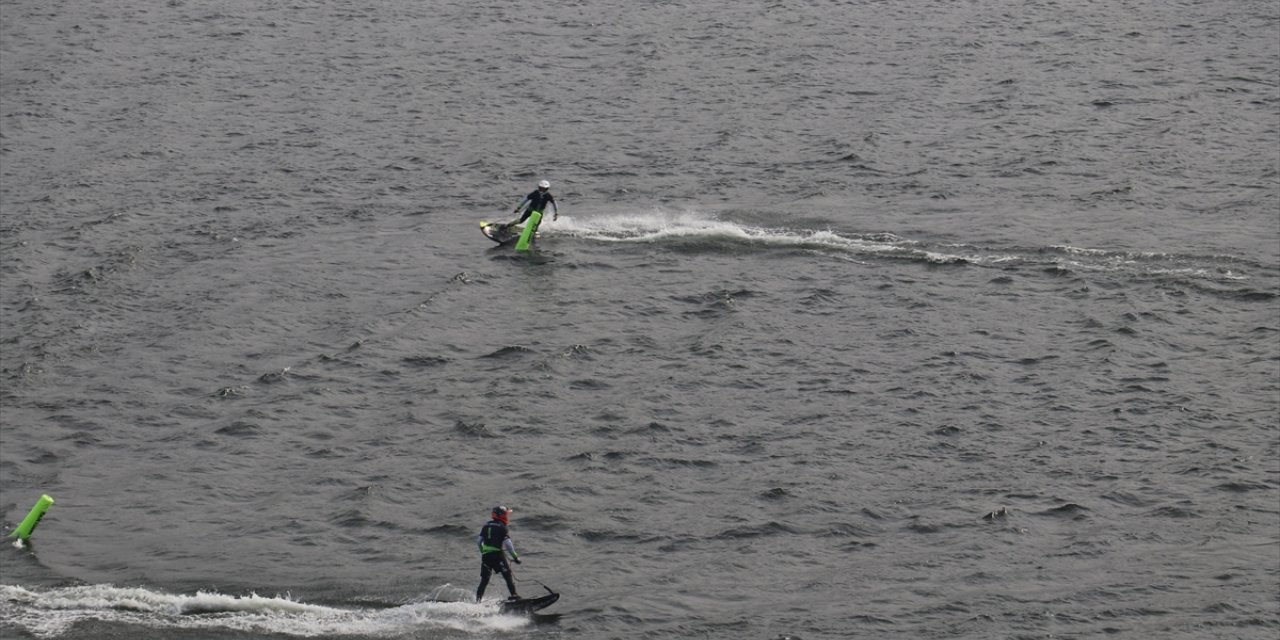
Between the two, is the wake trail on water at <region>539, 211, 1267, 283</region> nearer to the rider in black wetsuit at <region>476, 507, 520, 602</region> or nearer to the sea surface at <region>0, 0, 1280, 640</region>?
the sea surface at <region>0, 0, 1280, 640</region>

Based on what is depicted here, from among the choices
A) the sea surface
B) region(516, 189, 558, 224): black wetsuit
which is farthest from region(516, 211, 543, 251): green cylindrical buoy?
the sea surface

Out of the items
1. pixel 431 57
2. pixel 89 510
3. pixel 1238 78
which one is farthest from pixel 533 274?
pixel 1238 78

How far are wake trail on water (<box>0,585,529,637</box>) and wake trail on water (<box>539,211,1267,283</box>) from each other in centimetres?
1944

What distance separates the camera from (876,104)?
60312mm

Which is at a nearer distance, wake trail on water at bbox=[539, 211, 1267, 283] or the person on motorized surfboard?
wake trail on water at bbox=[539, 211, 1267, 283]

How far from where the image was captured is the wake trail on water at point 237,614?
98.1ft

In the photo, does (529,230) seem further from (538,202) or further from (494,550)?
(494,550)

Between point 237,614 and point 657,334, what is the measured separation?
1565 cm

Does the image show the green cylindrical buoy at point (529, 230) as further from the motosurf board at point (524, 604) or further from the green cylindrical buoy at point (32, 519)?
the motosurf board at point (524, 604)

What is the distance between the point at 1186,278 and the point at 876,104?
729 inches

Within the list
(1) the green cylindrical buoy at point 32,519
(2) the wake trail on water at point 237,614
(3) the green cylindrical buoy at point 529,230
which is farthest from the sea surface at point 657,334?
(3) the green cylindrical buoy at point 529,230

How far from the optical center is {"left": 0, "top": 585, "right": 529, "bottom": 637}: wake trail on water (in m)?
29.9

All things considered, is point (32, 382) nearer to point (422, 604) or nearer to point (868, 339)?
point (422, 604)

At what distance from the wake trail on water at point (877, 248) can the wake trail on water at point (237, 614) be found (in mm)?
19441
